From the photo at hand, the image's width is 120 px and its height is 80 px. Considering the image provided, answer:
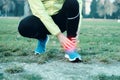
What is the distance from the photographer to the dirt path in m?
4.53

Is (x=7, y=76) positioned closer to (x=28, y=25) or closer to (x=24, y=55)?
(x=28, y=25)

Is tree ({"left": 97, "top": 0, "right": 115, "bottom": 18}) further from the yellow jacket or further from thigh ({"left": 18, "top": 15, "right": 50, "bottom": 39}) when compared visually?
the yellow jacket

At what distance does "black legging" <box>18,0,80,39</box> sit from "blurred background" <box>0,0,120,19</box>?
88831 mm

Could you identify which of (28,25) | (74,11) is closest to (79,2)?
(74,11)

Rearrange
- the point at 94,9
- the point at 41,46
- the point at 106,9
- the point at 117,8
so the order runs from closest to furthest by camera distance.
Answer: the point at 41,46 < the point at 117,8 < the point at 106,9 < the point at 94,9

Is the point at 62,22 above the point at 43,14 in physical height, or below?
below

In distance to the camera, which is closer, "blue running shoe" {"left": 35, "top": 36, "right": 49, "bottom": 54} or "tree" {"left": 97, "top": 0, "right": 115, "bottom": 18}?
"blue running shoe" {"left": 35, "top": 36, "right": 49, "bottom": 54}

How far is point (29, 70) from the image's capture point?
4895mm

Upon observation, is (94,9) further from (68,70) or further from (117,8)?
(68,70)

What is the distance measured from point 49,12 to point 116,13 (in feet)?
330

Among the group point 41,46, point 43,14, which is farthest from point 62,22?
point 43,14

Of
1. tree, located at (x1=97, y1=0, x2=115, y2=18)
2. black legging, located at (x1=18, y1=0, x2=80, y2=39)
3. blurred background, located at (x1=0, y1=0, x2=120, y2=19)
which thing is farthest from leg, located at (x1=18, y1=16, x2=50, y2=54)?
tree, located at (x1=97, y1=0, x2=115, y2=18)

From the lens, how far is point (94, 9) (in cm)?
10875

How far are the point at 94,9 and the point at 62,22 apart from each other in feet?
340
